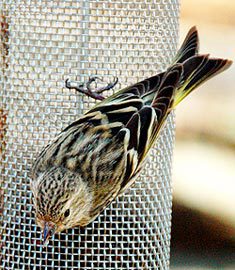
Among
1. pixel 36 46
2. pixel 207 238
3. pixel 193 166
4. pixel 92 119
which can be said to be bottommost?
pixel 207 238

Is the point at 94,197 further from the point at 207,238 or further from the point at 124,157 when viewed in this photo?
the point at 207,238

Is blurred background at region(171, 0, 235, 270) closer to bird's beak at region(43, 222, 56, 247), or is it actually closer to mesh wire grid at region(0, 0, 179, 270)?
mesh wire grid at region(0, 0, 179, 270)

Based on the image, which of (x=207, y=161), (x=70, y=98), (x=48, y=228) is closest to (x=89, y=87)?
(x=70, y=98)

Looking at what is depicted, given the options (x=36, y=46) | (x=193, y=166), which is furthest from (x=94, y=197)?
(x=193, y=166)

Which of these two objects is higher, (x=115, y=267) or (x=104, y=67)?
(x=104, y=67)

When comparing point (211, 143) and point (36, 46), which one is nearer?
point (36, 46)

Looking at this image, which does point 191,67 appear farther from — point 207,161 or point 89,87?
point 207,161

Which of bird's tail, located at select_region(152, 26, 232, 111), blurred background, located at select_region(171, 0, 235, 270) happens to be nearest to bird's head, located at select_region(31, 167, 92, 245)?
bird's tail, located at select_region(152, 26, 232, 111)
